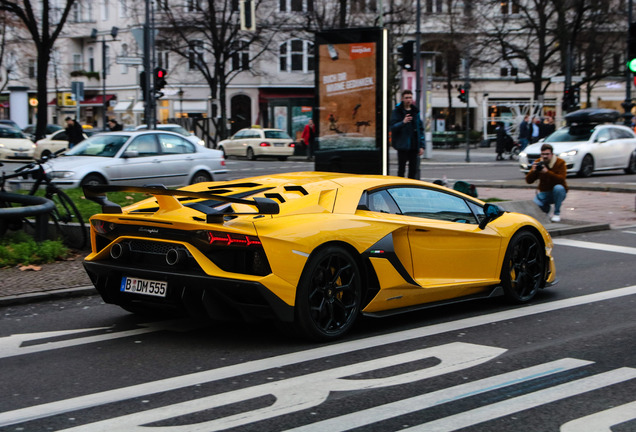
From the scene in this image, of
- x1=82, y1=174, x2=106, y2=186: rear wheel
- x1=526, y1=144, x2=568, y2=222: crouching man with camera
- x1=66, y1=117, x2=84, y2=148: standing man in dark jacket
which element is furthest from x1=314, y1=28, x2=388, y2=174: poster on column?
x1=66, y1=117, x2=84, y2=148: standing man in dark jacket

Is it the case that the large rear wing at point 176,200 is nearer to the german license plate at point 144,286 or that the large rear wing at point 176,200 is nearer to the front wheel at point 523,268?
the german license plate at point 144,286

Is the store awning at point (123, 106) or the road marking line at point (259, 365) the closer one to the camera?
the road marking line at point (259, 365)

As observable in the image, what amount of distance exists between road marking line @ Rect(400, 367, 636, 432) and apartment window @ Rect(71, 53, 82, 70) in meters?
72.6

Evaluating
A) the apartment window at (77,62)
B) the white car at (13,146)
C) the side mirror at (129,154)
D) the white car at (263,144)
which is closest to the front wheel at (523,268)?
the side mirror at (129,154)

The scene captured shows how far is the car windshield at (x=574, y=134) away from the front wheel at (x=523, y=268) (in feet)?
66.1

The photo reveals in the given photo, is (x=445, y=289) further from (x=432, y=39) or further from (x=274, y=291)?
(x=432, y=39)

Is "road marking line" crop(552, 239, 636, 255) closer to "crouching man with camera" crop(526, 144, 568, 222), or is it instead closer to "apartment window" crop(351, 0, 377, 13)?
"crouching man with camera" crop(526, 144, 568, 222)

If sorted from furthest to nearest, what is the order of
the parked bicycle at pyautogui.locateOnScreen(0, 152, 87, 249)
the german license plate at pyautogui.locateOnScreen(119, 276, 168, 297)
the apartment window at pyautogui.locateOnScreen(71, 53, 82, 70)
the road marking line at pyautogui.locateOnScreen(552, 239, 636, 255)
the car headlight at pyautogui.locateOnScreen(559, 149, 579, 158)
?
the apartment window at pyautogui.locateOnScreen(71, 53, 82, 70) < the car headlight at pyautogui.locateOnScreen(559, 149, 579, 158) < the road marking line at pyautogui.locateOnScreen(552, 239, 636, 255) < the parked bicycle at pyautogui.locateOnScreen(0, 152, 87, 249) < the german license plate at pyautogui.locateOnScreen(119, 276, 168, 297)

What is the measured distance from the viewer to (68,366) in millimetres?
5980

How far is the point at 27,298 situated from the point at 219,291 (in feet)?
9.96

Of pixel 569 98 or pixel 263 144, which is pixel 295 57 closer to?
pixel 263 144

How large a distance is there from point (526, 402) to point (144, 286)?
9.47ft

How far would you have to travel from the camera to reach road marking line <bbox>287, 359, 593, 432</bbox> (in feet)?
15.4

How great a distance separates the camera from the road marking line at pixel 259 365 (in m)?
4.95
